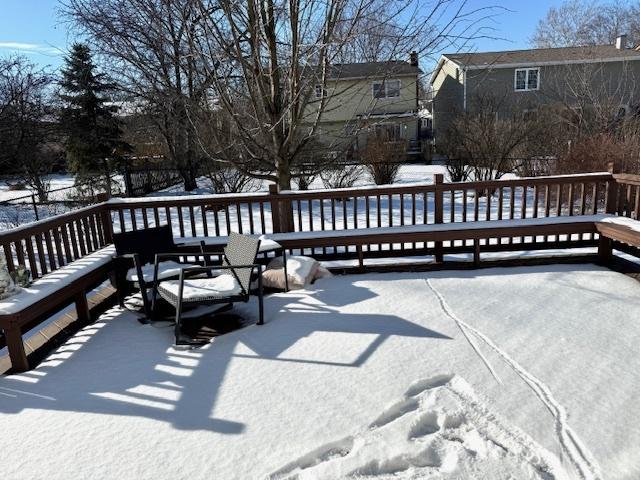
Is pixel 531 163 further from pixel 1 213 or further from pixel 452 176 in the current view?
pixel 1 213

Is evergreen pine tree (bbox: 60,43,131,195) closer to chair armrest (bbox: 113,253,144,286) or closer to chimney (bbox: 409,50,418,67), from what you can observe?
chair armrest (bbox: 113,253,144,286)

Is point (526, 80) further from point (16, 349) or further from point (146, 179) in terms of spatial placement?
point (16, 349)

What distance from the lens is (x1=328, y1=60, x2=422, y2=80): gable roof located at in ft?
18.2

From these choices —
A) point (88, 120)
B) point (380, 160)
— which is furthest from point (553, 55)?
point (88, 120)

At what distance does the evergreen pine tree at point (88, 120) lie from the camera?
17.2 m

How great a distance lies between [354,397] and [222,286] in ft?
5.34

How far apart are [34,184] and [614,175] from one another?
1511 cm

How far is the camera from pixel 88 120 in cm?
1766

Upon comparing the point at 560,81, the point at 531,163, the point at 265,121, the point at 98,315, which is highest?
the point at 560,81

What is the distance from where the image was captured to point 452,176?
43.8 ft

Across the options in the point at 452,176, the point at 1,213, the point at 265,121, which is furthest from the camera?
the point at 452,176

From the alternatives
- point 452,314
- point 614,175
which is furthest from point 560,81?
point 452,314

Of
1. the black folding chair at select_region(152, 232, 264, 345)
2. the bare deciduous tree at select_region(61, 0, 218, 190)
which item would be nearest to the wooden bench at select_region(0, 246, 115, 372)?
the black folding chair at select_region(152, 232, 264, 345)

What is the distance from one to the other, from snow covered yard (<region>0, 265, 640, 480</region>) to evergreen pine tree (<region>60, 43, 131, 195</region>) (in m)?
15.8
